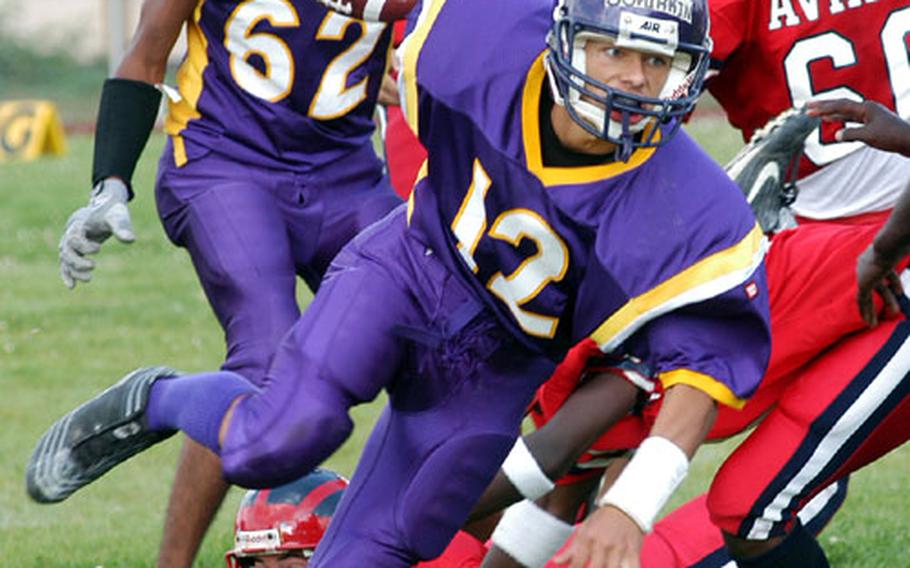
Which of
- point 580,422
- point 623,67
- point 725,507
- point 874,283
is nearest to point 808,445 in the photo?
point 725,507

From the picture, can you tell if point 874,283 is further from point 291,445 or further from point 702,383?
point 291,445

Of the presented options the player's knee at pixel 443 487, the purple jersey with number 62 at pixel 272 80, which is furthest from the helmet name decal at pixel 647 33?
the purple jersey with number 62 at pixel 272 80

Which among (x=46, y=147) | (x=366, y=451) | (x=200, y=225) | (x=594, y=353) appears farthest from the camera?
(x=46, y=147)

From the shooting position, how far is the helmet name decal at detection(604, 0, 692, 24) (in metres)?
4.10

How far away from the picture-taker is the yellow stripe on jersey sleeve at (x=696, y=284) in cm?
407

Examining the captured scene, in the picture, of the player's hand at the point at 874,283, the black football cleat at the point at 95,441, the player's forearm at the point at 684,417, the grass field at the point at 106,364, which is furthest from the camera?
the grass field at the point at 106,364

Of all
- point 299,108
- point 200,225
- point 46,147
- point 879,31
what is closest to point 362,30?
point 299,108

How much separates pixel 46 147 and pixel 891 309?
48.5ft

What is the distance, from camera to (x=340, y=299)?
432 centimetres

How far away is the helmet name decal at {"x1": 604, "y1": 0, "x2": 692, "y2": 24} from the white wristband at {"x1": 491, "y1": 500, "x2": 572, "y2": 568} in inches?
56.6

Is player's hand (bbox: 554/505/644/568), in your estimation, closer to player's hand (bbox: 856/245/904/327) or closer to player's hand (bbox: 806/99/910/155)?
player's hand (bbox: 856/245/904/327)

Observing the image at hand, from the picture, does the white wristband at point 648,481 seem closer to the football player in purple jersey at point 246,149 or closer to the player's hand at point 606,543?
the player's hand at point 606,543

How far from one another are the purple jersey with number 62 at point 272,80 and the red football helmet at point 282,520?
97cm

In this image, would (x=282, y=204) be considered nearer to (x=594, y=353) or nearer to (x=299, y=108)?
(x=299, y=108)
